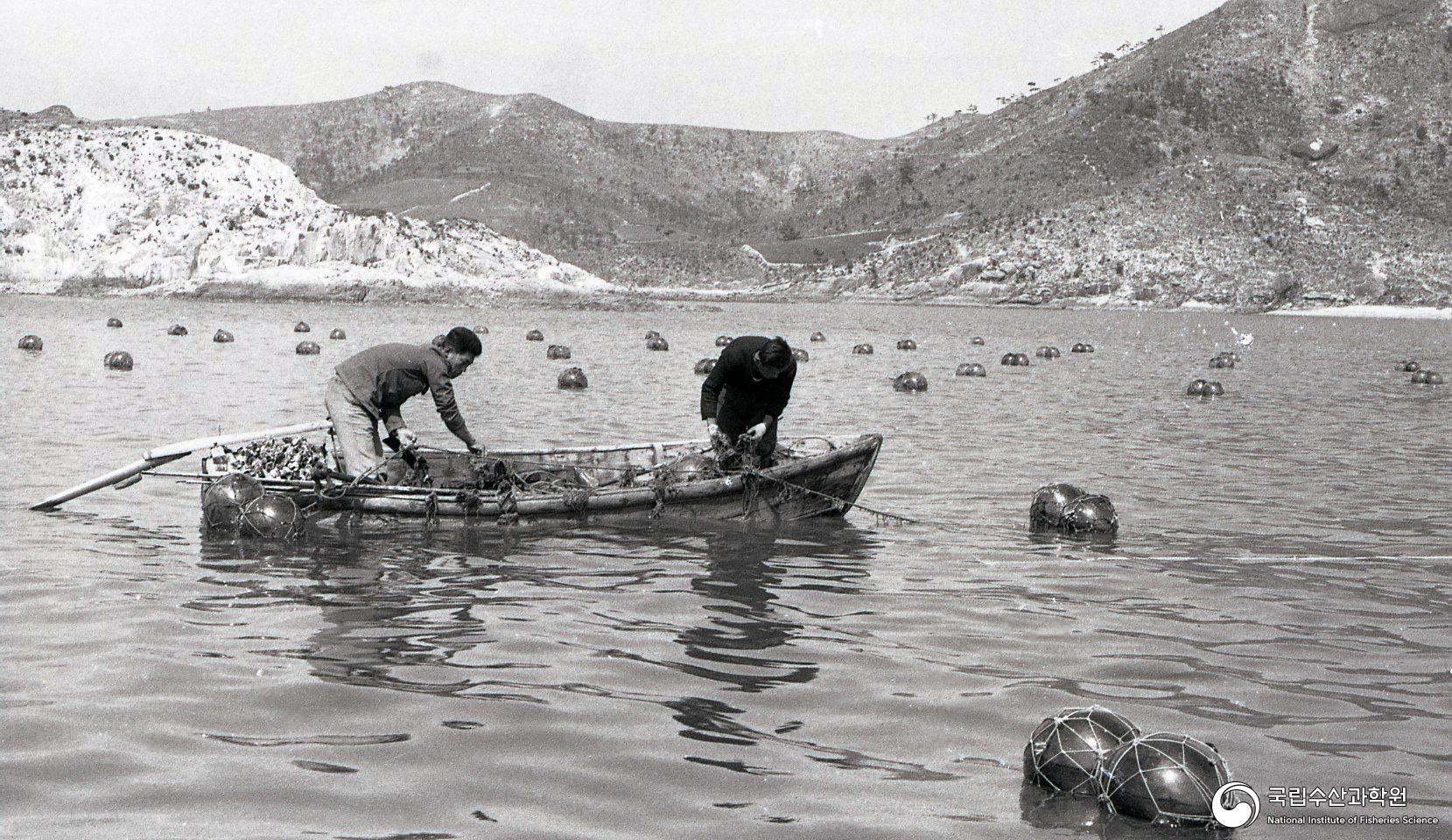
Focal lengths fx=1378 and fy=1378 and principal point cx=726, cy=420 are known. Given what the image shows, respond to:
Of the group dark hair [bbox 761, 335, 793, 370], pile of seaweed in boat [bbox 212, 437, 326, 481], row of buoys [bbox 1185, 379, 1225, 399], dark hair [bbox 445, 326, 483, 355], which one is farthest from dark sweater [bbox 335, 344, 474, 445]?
row of buoys [bbox 1185, 379, 1225, 399]

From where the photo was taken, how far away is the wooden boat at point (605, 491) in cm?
1496

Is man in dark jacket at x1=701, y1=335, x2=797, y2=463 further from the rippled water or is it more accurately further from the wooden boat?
the rippled water

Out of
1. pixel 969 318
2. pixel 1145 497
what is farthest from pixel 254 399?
pixel 969 318

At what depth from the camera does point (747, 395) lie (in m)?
16.0

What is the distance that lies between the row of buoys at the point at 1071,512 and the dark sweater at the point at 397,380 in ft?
22.3

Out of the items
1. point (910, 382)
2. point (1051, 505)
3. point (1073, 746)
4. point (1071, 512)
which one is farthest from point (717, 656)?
point (910, 382)

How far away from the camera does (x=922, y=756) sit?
27.3ft

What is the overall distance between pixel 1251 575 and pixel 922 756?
6.98 m

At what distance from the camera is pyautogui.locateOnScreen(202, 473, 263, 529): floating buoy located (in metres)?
14.4

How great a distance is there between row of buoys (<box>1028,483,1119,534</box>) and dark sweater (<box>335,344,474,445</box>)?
22.3 feet

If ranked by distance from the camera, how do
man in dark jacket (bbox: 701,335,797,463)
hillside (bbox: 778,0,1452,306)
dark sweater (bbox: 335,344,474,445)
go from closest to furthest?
1. dark sweater (bbox: 335,344,474,445)
2. man in dark jacket (bbox: 701,335,797,463)
3. hillside (bbox: 778,0,1452,306)

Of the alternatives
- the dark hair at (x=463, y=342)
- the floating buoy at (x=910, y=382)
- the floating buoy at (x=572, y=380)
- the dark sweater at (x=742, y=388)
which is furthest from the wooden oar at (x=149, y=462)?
the floating buoy at (x=910, y=382)

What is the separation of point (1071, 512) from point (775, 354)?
422 cm

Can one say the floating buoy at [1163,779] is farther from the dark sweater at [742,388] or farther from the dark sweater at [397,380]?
the dark sweater at [397,380]
